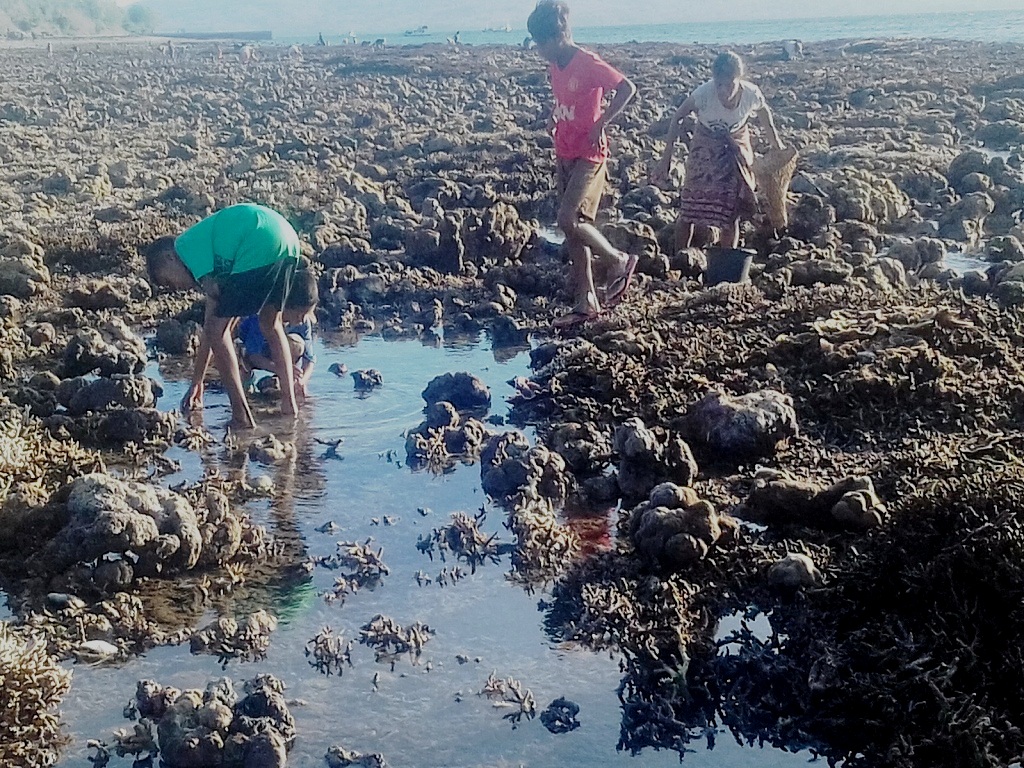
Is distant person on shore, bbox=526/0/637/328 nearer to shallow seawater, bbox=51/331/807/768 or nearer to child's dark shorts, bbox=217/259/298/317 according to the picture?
child's dark shorts, bbox=217/259/298/317

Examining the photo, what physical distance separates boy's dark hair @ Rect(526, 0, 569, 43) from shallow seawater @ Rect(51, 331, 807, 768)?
2864 millimetres

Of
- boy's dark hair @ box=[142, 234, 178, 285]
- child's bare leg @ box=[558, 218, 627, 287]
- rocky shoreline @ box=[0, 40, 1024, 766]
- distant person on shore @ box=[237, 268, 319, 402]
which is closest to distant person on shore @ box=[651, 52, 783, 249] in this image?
rocky shoreline @ box=[0, 40, 1024, 766]

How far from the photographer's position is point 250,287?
19.2ft

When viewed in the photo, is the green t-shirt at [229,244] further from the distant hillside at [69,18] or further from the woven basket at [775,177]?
the distant hillside at [69,18]

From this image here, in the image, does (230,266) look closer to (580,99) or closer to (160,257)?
(160,257)

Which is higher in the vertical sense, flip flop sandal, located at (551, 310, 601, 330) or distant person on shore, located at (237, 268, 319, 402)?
distant person on shore, located at (237, 268, 319, 402)

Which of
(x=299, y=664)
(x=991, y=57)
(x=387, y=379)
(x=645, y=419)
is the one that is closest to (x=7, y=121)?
(x=387, y=379)

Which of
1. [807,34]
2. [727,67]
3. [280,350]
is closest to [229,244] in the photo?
[280,350]

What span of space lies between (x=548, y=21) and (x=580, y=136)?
0.75 m

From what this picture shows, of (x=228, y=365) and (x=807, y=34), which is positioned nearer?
(x=228, y=365)

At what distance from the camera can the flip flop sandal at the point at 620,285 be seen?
779 cm

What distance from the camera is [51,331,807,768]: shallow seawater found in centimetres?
350

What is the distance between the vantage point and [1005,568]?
12.4 ft

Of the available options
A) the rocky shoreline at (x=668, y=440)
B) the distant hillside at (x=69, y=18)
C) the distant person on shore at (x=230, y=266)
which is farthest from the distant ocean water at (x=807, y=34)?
the distant person on shore at (x=230, y=266)
